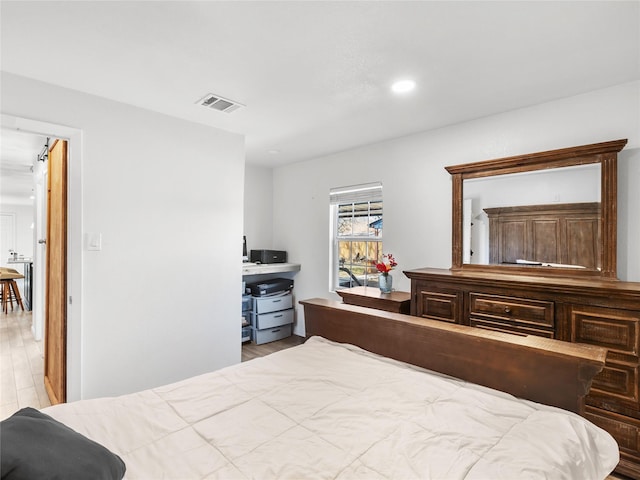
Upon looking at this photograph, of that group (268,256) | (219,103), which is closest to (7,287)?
(268,256)

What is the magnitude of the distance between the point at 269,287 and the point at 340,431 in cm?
334

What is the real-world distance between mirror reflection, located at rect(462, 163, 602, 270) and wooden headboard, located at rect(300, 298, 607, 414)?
49.2 inches

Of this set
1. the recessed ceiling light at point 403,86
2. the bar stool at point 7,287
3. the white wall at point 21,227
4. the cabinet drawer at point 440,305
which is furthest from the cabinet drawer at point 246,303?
the white wall at point 21,227

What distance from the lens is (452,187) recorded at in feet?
9.98

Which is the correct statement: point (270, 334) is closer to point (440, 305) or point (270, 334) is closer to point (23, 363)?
point (440, 305)

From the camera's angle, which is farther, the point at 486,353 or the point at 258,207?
the point at 258,207

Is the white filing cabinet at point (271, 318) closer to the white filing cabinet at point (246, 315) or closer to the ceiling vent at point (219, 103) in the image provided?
the white filing cabinet at point (246, 315)

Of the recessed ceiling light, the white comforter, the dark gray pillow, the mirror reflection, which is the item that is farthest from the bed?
the recessed ceiling light

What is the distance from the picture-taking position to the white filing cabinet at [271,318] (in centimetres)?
431

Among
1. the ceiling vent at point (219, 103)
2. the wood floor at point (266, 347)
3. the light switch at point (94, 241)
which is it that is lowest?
the wood floor at point (266, 347)

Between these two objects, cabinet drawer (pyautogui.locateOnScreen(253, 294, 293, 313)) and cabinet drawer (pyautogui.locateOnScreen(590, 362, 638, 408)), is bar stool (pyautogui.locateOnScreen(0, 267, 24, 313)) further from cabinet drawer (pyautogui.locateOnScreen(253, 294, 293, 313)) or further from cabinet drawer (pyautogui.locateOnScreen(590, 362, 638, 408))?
cabinet drawer (pyautogui.locateOnScreen(590, 362, 638, 408))

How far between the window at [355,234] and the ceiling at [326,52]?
1.30m

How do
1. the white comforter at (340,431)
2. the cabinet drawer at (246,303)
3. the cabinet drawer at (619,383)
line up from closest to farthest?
the white comforter at (340,431) → the cabinet drawer at (619,383) → the cabinet drawer at (246,303)

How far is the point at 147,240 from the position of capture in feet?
8.95
